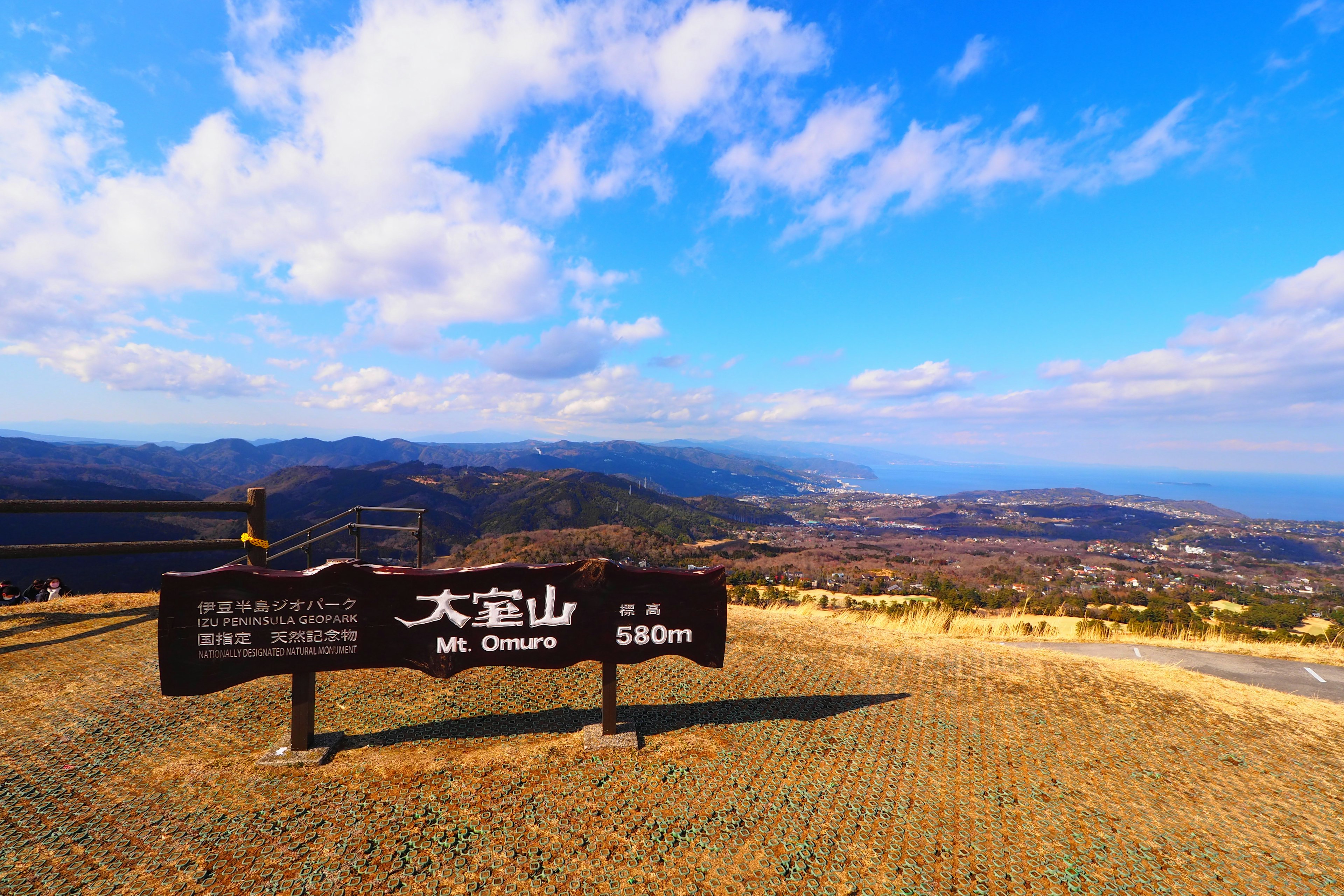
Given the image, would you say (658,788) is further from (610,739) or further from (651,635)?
(651,635)

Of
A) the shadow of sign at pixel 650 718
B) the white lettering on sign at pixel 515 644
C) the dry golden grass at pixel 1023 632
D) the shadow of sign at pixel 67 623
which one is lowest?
the dry golden grass at pixel 1023 632

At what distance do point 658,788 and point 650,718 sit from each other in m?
1.28

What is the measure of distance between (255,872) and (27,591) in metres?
10.2

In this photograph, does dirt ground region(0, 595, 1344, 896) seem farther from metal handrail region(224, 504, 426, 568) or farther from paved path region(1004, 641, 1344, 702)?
paved path region(1004, 641, 1344, 702)

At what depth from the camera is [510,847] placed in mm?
3463

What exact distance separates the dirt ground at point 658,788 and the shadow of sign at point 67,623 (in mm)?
227

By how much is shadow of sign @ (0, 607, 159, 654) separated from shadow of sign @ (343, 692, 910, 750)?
437cm

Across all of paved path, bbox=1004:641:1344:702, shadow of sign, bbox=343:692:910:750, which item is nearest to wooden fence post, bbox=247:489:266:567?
shadow of sign, bbox=343:692:910:750

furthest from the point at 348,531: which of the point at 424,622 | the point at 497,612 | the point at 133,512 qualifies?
the point at 497,612

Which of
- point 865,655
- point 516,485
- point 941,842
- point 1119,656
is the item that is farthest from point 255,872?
point 516,485

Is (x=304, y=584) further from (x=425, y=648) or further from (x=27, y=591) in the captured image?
(x=27, y=591)

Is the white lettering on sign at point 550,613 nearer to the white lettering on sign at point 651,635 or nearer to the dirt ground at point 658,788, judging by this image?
the white lettering on sign at point 651,635

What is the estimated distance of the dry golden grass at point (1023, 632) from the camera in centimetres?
1028

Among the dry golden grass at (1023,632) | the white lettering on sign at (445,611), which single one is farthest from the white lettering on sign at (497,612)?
the dry golden grass at (1023,632)
